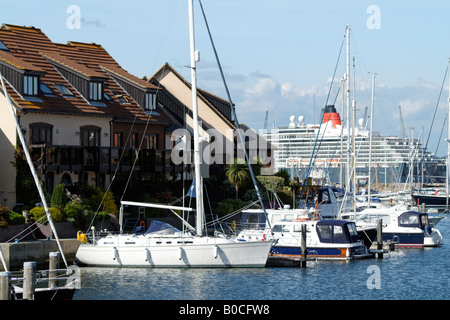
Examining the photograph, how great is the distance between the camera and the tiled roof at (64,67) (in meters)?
47.8

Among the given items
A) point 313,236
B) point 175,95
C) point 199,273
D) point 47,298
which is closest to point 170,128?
point 175,95

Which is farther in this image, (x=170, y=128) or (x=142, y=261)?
(x=170, y=128)

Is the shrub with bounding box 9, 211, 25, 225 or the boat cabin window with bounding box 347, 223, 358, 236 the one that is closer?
the shrub with bounding box 9, 211, 25, 225

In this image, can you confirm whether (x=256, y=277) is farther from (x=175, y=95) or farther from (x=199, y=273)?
(x=175, y=95)

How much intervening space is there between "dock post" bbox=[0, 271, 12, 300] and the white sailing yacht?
634 inches

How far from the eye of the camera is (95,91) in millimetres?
52406

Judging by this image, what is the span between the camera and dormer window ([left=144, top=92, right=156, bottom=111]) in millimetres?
57156

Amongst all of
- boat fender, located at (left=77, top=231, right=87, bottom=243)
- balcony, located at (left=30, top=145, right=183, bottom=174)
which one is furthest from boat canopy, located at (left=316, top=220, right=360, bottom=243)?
boat fender, located at (left=77, top=231, right=87, bottom=243)

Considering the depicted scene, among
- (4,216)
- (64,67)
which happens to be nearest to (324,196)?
(64,67)

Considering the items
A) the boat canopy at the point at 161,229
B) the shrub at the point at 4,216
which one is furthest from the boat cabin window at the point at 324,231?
the shrub at the point at 4,216

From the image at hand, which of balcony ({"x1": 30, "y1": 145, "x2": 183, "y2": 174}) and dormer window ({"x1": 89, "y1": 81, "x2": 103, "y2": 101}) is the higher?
dormer window ({"x1": 89, "y1": 81, "x2": 103, "y2": 101})

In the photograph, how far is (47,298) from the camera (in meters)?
25.6

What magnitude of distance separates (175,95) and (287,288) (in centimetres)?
3500

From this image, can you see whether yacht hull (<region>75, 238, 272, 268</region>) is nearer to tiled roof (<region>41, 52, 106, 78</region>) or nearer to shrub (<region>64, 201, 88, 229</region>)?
shrub (<region>64, 201, 88, 229</region>)
